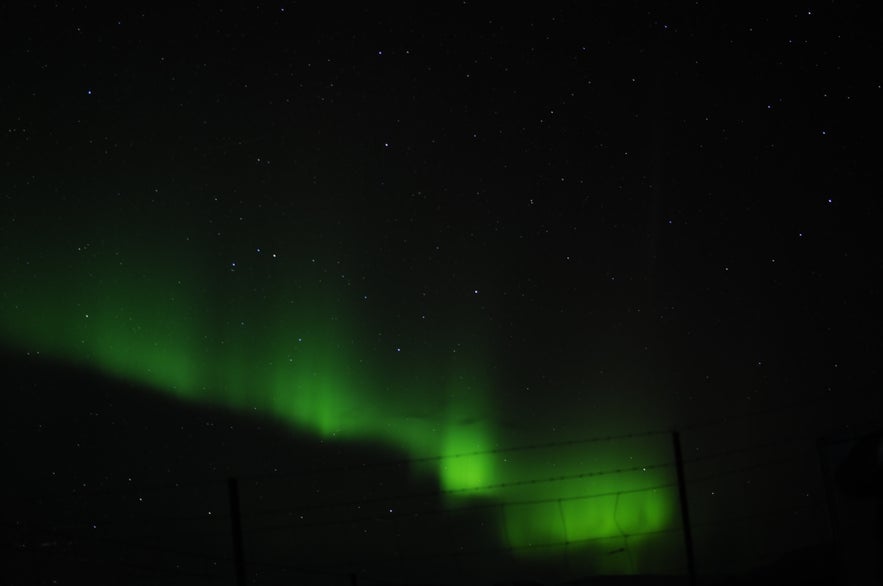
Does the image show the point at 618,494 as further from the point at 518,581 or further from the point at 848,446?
the point at 518,581

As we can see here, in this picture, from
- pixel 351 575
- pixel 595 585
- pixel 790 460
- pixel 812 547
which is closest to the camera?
pixel 790 460

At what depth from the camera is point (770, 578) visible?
14102 mm

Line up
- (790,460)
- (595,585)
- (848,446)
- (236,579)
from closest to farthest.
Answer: (848,446), (236,579), (790,460), (595,585)

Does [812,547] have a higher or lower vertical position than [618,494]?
lower

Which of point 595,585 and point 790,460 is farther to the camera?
point 595,585

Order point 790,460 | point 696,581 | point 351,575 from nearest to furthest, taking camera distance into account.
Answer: point 696,581 → point 790,460 → point 351,575

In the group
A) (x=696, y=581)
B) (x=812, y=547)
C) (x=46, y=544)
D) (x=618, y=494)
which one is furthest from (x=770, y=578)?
(x=46, y=544)

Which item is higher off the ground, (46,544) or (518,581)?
(46,544)

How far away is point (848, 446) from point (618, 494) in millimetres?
3168

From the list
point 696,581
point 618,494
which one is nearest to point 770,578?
point 618,494

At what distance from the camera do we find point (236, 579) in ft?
23.6

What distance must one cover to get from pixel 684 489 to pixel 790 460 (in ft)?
4.59

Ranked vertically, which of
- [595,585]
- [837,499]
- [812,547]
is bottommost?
[595,585]

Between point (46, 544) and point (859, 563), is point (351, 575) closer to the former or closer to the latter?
point (46, 544)
